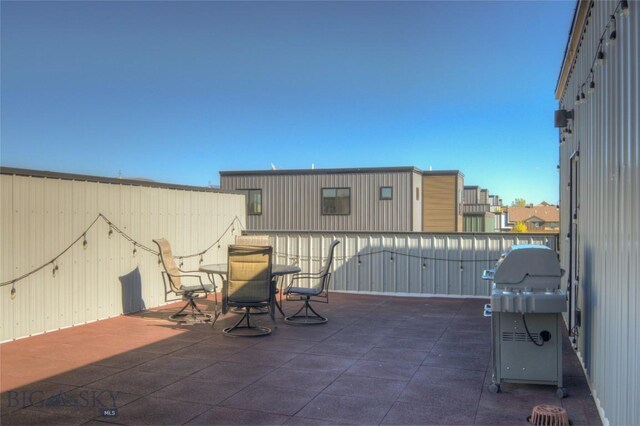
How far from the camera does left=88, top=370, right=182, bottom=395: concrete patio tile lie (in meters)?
4.39

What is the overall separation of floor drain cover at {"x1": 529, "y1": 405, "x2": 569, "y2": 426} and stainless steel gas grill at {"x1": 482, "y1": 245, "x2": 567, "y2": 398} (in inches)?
25.5

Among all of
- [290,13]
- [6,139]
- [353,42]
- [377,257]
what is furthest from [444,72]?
[6,139]

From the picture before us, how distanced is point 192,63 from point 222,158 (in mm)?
11798

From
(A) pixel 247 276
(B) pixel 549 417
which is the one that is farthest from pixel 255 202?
(B) pixel 549 417

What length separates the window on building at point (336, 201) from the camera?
1719cm

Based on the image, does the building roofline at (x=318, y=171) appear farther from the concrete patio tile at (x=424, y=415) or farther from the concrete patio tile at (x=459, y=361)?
the concrete patio tile at (x=424, y=415)

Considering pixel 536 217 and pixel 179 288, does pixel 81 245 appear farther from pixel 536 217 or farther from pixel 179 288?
pixel 536 217

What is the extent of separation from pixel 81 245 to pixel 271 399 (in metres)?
4.48

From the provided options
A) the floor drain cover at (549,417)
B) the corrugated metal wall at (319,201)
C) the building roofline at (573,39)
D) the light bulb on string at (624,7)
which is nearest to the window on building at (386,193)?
the corrugated metal wall at (319,201)

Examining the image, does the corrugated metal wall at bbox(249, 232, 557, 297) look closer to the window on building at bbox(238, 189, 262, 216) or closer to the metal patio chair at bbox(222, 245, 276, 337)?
the metal patio chair at bbox(222, 245, 276, 337)

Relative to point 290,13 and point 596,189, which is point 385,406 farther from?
point 290,13

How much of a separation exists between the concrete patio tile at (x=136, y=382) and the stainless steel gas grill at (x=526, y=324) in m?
2.89

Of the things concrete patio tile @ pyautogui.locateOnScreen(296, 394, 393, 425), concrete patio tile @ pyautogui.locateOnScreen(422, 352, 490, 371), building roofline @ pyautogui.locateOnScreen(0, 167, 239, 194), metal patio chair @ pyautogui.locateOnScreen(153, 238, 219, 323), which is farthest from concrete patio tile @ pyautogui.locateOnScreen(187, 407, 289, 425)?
building roofline @ pyautogui.locateOnScreen(0, 167, 239, 194)

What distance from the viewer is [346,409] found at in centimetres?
397
